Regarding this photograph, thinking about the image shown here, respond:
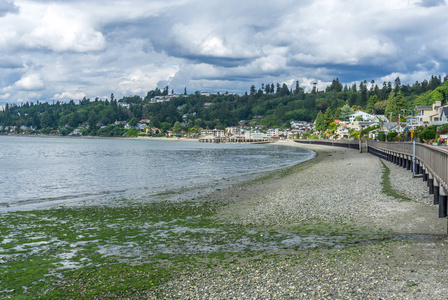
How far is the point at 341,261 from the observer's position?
11.0m

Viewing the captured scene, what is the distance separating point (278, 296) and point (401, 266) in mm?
3757

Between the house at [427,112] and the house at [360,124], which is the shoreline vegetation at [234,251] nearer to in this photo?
the house at [427,112]

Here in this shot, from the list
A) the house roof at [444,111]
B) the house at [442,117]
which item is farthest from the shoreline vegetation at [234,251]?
the house roof at [444,111]

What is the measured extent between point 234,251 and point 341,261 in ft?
11.3

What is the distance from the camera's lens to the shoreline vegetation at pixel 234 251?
31.2 feet

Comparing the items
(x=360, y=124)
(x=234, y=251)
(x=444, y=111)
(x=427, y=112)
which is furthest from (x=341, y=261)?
(x=360, y=124)

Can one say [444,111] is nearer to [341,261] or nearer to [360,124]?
[360,124]

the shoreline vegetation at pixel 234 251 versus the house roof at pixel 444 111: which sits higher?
the house roof at pixel 444 111

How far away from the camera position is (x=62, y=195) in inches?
1168

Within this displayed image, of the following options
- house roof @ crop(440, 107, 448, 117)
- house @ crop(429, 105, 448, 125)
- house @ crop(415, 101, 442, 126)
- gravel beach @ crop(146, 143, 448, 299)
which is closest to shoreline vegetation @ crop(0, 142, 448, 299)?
gravel beach @ crop(146, 143, 448, 299)

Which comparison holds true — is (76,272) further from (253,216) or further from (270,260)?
(253,216)

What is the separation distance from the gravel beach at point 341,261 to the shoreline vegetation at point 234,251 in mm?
28

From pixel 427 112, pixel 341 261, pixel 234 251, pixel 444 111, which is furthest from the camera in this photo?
pixel 427 112

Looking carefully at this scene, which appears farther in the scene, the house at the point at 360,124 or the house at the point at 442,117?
the house at the point at 360,124
